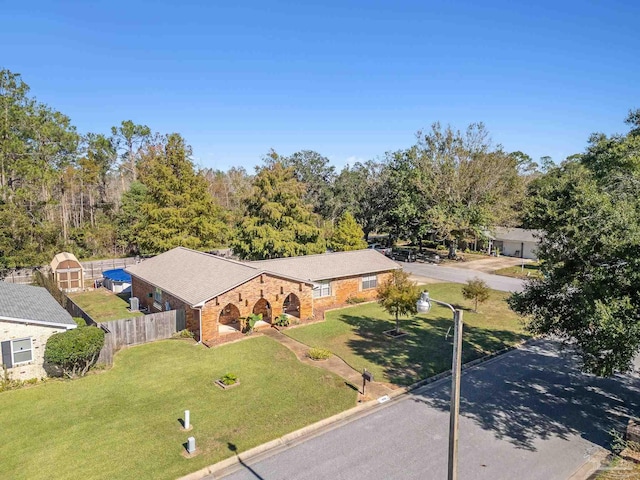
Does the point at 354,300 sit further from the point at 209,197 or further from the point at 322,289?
the point at 209,197

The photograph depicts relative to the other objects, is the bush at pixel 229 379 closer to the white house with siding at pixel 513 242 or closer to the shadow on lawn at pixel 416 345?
the shadow on lawn at pixel 416 345

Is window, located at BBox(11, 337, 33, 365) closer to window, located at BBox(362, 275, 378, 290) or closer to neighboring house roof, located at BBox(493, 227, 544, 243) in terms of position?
window, located at BBox(362, 275, 378, 290)

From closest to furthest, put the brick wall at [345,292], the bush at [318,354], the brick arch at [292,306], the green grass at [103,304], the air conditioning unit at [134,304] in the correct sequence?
the bush at [318,354] → the brick arch at [292,306] → the green grass at [103,304] → the air conditioning unit at [134,304] → the brick wall at [345,292]

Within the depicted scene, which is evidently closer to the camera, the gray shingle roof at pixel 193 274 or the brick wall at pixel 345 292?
the gray shingle roof at pixel 193 274

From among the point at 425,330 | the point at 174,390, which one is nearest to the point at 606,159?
the point at 425,330

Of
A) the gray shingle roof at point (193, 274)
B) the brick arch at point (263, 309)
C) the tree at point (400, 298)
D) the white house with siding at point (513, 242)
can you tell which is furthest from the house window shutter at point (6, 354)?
the white house with siding at point (513, 242)

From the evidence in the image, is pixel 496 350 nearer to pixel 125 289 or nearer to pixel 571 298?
pixel 571 298

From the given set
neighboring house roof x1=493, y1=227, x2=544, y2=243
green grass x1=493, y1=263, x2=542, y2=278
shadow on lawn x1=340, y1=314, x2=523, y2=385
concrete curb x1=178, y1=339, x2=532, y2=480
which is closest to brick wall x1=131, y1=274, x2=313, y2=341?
shadow on lawn x1=340, y1=314, x2=523, y2=385
